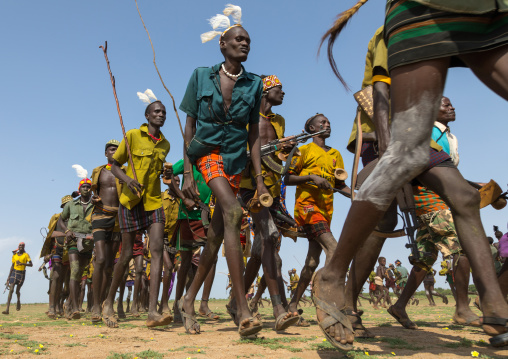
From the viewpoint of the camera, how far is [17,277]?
18.4m

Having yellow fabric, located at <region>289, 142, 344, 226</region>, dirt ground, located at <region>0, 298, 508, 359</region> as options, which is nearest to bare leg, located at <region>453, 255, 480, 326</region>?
dirt ground, located at <region>0, 298, 508, 359</region>

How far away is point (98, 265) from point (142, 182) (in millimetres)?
1711

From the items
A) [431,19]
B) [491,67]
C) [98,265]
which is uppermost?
[431,19]

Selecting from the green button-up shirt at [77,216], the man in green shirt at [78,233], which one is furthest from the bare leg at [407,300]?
the green button-up shirt at [77,216]

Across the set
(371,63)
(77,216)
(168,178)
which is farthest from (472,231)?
(77,216)

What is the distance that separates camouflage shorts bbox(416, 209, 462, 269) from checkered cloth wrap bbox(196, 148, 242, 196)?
80.6 inches

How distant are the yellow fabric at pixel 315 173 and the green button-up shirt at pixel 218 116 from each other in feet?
5.45

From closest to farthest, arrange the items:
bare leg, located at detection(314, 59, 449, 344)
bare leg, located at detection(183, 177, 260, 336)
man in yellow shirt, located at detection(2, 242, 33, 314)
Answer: bare leg, located at detection(314, 59, 449, 344), bare leg, located at detection(183, 177, 260, 336), man in yellow shirt, located at detection(2, 242, 33, 314)

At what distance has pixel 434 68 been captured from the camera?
260cm

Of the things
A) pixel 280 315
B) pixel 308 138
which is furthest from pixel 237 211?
pixel 308 138

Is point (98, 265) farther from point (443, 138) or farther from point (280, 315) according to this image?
point (443, 138)

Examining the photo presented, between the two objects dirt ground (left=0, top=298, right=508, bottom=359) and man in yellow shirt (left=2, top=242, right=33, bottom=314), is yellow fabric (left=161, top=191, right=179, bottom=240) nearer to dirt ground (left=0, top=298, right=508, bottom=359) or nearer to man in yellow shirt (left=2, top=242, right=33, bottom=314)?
dirt ground (left=0, top=298, right=508, bottom=359)

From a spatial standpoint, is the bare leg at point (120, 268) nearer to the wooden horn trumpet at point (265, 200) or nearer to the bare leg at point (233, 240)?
the bare leg at point (233, 240)

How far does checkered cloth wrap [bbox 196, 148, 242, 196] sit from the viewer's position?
182 inches
